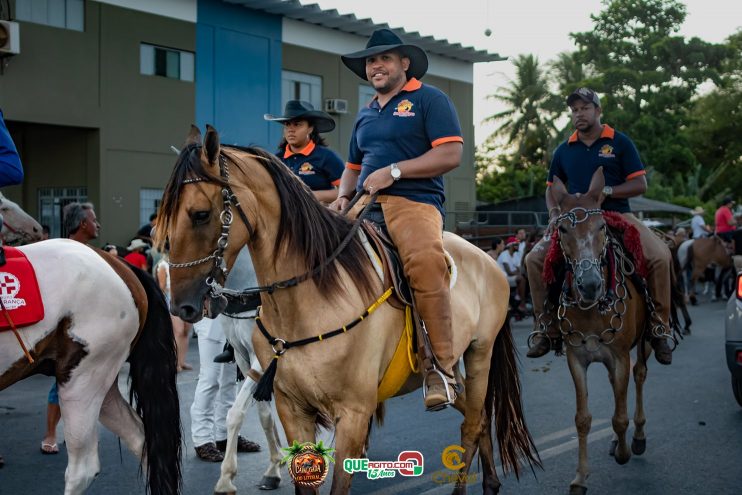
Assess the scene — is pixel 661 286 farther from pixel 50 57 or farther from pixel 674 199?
pixel 674 199

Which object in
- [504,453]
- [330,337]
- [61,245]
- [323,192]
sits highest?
[323,192]

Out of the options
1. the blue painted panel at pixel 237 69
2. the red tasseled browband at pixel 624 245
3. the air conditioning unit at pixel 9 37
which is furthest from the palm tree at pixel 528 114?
the red tasseled browband at pixel 624 245

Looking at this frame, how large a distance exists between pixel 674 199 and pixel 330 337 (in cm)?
3806

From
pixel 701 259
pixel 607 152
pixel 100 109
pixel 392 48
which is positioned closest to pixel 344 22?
pixel 100 109

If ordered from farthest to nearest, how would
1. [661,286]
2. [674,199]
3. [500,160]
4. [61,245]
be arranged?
[500,160] → [674,199] → [661,286] → [61,245]

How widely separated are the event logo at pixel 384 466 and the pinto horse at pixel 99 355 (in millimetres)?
A: 1463

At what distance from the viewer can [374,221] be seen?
462 cm

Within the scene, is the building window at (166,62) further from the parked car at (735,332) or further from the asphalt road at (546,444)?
the parked car at (735,332)

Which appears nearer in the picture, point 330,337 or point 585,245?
point 330,337

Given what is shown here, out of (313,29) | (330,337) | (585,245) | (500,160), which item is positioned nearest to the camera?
(330,337)

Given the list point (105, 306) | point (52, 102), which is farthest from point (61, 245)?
point (52, 102)

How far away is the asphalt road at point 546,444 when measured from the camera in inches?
236

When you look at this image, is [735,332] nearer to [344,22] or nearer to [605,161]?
[605,161]

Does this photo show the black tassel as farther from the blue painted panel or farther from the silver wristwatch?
the blue painted panel
